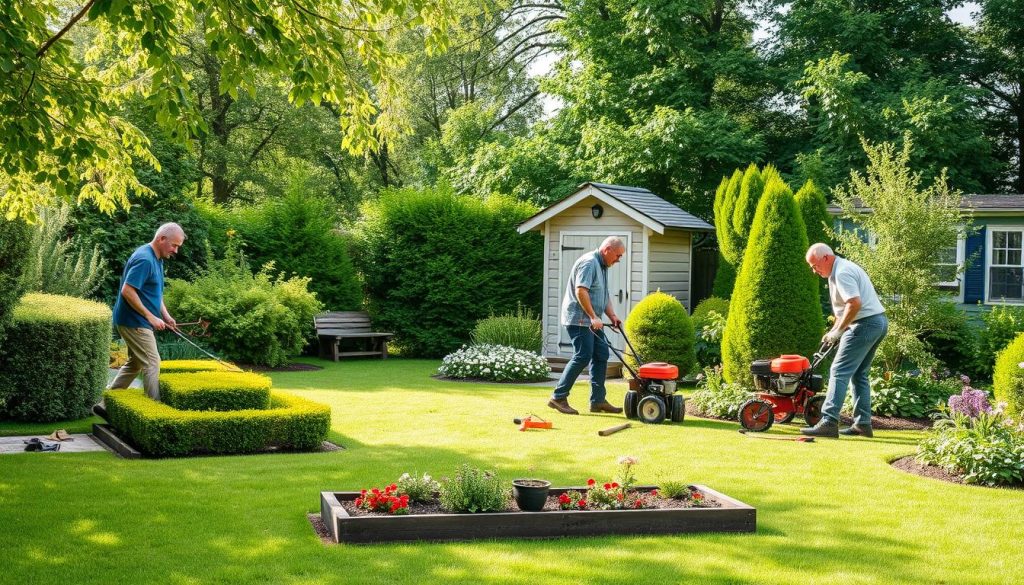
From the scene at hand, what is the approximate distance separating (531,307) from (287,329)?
519 centimetres

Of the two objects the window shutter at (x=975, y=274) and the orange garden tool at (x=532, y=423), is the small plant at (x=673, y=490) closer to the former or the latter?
the orange garden tool at (x=532, y=423)

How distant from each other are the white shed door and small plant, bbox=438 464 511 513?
34.4 feet

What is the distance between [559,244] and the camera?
16.7 meters

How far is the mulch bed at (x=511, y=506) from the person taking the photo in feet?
17.4

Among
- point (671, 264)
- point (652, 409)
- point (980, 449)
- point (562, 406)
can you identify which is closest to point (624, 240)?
point (671, 264)

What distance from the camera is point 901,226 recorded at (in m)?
10.7

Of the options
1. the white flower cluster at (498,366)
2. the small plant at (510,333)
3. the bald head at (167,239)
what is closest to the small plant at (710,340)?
the white flower cluster at (498,366)

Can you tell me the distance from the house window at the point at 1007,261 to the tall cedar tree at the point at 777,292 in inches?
395

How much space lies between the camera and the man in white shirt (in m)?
8.88

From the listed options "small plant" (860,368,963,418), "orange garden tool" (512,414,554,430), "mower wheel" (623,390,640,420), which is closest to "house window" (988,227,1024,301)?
"small plant" (860,368,963,418)

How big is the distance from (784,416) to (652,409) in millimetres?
1360

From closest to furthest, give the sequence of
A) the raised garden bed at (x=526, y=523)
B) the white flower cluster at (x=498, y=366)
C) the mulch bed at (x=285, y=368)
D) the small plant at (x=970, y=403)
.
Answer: the raised garden bed at (x=526, y=523), the small plant at (x=970, y=403), the white flower cluster at (x=498, y=366), the mulch bed at (x=285, y=368)

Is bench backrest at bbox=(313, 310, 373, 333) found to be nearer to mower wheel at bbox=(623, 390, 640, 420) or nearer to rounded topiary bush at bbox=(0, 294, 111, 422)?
rounded topiary bush at bbox=(0, 294, 111, 422)

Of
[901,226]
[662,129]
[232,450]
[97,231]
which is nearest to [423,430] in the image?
[232,450]
